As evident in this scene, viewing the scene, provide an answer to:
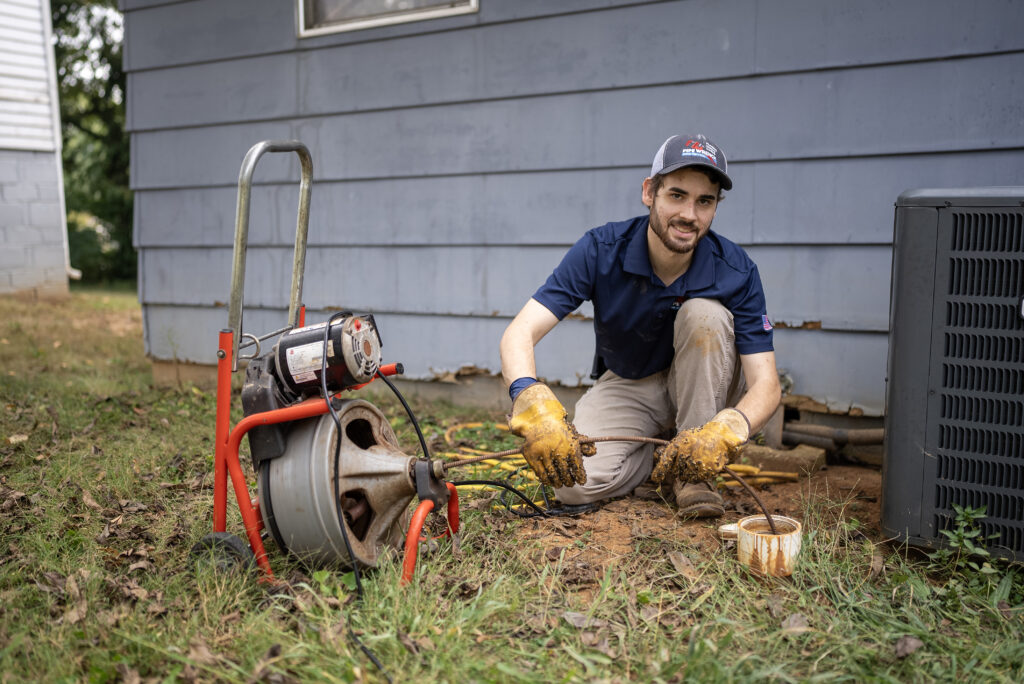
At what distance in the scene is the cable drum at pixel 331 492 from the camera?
193 cm

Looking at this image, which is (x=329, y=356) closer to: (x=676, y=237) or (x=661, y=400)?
(x=676, y=237)

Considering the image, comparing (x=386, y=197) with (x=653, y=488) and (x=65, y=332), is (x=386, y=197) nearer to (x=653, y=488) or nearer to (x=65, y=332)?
(x=653, y=488)

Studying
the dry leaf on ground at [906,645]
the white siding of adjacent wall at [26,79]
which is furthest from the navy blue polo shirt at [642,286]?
the white siding of adjacent wall at [26,79]

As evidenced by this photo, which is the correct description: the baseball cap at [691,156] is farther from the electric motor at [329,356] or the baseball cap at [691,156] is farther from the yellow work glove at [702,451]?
the electric motor at [329,356]

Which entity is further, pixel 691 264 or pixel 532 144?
pixel 532 144

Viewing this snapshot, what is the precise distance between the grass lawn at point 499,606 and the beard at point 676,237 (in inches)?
35.6

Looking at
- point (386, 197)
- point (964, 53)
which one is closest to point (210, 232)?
point (386, 197)

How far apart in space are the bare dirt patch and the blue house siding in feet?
1.95

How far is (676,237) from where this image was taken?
254 cm

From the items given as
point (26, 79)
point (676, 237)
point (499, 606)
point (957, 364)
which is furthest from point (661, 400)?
point (26, 79)

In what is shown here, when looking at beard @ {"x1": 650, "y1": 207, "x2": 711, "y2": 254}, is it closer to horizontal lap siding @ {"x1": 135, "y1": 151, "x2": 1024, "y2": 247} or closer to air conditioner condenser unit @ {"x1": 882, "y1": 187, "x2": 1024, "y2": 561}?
air conditioner condenser unit @ {"x1": 882, "y1": 187, "x2": 1024, "y2": 561}

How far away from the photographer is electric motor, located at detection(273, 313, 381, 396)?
1977 millimetres

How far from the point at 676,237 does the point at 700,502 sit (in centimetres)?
88

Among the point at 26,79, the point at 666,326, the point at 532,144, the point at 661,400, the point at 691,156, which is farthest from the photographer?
the point at 26,79
